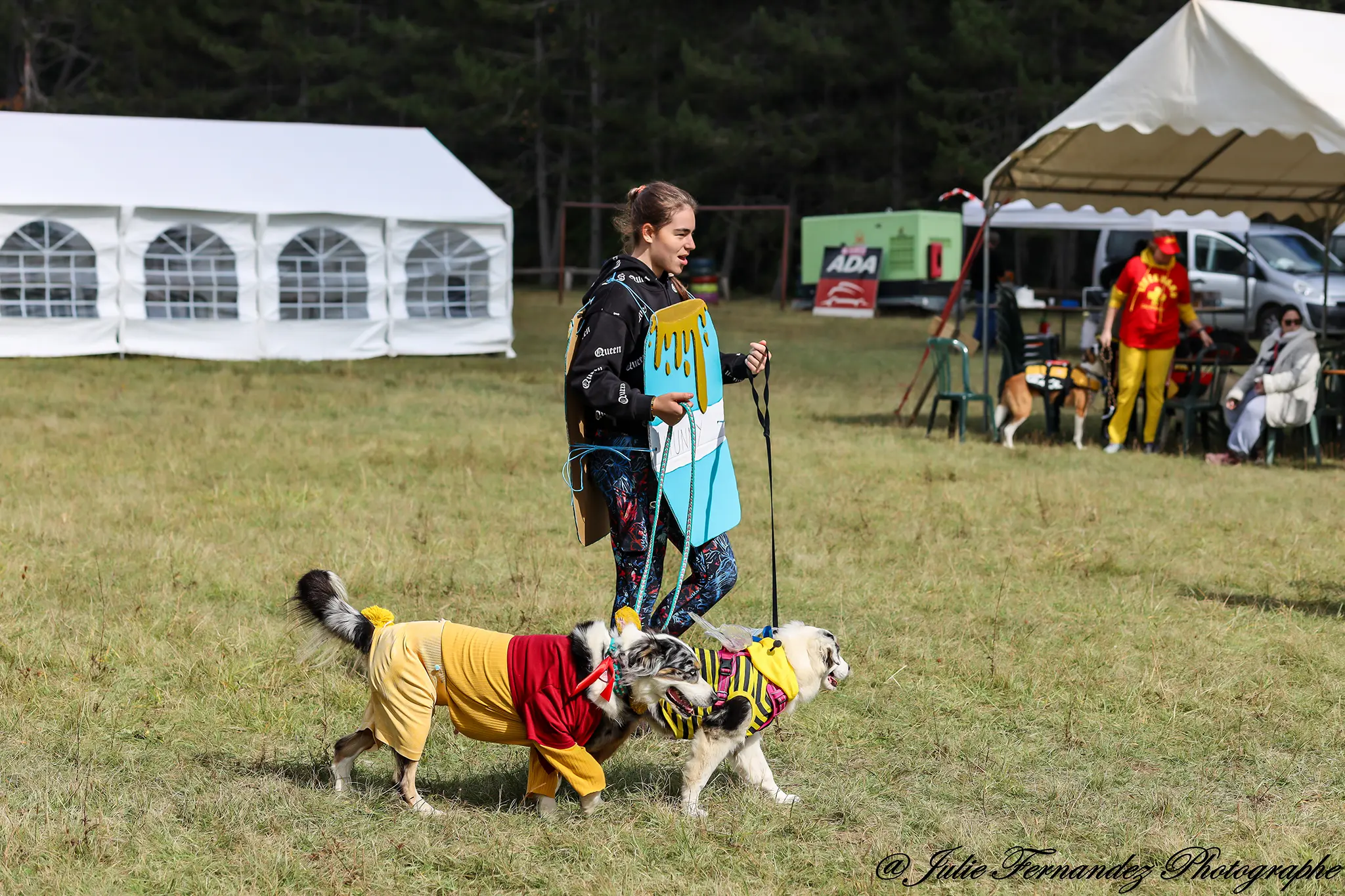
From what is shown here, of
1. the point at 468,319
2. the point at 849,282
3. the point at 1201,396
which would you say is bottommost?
the point at 1201,396

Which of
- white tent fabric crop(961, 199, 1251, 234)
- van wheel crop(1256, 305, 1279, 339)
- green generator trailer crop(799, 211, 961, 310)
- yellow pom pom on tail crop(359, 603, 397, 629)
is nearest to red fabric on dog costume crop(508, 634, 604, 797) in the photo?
yellow pom pom on tail crop(359, 603, 397, 629)

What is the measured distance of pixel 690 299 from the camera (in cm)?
412

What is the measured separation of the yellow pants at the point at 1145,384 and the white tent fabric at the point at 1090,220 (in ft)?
27.9

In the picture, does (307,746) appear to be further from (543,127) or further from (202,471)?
(543,127)

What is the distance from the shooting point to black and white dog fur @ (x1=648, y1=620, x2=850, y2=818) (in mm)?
3785

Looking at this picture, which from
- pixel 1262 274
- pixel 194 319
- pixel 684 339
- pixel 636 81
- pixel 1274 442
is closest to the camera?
pixel 684 339

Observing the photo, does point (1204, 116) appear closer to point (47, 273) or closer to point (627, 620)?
point (627, 620)

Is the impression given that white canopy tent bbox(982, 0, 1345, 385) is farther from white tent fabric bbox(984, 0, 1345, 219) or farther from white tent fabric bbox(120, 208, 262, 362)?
white tent fabric bbox(120, 208, 262, 362)

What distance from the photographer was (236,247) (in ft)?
61.0

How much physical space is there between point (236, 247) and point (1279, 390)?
44.8 ft

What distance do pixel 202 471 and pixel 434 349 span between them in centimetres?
1054

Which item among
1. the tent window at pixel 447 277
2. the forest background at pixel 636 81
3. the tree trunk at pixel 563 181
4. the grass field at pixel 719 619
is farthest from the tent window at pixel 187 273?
the tree trunk at pixel 563 181

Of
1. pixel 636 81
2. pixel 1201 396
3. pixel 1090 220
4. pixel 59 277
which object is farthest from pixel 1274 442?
pixel 636 81

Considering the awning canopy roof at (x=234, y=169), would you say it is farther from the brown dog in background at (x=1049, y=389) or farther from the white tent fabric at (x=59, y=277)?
the brown dog in background at (x=1049, y=389)
